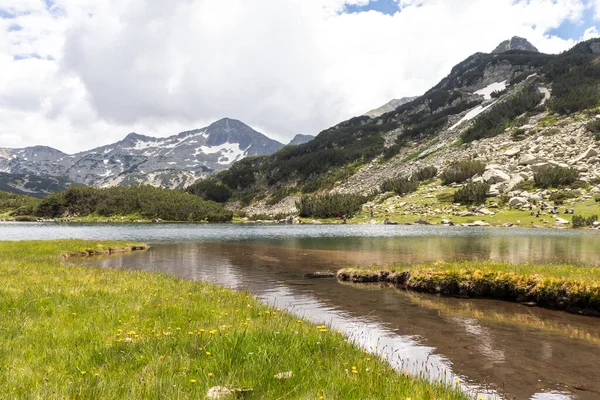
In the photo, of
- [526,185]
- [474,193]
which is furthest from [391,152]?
[526,185]

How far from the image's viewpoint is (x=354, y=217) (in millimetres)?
121562

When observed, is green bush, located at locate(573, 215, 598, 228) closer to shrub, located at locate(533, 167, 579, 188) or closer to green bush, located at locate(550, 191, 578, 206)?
green bush, located at locate(550, 191, 578, 206)

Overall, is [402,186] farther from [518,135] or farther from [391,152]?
[391,152]

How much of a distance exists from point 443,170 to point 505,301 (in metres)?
128

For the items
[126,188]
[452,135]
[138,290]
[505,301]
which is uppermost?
[452,135]

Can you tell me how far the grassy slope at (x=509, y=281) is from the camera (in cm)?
1591

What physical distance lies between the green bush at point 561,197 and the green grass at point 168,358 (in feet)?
314

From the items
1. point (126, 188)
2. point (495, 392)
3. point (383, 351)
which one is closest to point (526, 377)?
point (495, 392)

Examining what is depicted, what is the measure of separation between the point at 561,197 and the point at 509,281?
275ft

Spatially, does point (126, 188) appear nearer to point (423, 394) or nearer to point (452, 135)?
point (452, 135)

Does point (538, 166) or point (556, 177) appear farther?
point (538, 166)

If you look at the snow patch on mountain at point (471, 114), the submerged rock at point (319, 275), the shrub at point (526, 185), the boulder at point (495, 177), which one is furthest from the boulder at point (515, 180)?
the submerged rock at point (319, 275)

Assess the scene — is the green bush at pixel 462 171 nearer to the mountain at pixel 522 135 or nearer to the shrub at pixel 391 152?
the mountain at pixel 522 135

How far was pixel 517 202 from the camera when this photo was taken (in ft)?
293
